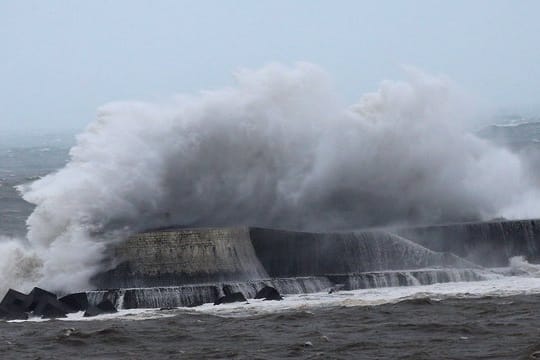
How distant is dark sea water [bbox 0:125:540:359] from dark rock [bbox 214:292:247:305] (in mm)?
295

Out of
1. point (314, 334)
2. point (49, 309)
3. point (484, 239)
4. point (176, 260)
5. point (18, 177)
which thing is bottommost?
point (314, 334)

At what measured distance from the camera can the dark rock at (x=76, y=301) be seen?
78.3 feet

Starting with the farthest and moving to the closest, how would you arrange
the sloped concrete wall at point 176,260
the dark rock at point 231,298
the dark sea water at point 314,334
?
the sloped concrete wall at point 176,260 → the dark rock at point 231,298 → the dark sea water at point 314,334

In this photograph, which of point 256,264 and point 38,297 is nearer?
point 38,297

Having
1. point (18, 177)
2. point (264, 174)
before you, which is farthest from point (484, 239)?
point (18, 177)

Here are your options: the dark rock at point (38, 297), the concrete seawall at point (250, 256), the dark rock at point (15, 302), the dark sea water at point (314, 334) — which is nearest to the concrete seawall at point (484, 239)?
the concrete seawall at point (250, 256)

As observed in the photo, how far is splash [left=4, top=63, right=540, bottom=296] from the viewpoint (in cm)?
2742

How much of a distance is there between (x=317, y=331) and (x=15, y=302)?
680 centimetres

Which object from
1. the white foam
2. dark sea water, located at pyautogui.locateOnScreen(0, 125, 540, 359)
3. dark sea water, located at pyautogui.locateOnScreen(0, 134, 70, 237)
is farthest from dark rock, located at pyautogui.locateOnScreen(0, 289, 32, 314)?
dark sea water, located at pyautogui.locateOnScreen(0, 134, 70, 237)

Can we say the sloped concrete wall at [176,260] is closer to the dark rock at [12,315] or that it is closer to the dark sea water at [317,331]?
the dark sea water at [317,331]

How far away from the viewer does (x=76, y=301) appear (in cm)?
2400

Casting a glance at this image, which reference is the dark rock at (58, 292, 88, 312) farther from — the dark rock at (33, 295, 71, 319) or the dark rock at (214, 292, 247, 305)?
the dark rock at (214, 292, 247, 305)

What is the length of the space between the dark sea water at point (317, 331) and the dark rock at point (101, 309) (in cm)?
23

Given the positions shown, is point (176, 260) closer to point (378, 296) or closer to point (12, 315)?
point (12, 315)
